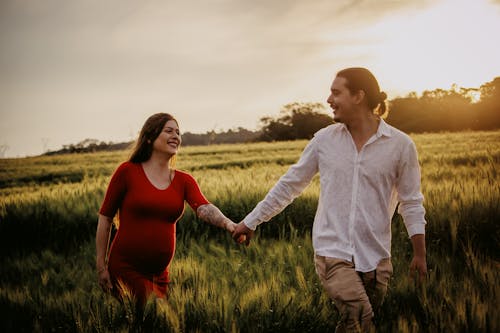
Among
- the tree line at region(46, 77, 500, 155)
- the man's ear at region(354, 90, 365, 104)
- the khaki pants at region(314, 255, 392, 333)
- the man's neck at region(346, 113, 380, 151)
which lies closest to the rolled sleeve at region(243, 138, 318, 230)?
the man's neck at region(346, 113, 380, 151)

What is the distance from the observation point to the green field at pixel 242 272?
9.16 ft

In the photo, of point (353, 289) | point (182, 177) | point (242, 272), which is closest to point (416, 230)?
point (353, 289)

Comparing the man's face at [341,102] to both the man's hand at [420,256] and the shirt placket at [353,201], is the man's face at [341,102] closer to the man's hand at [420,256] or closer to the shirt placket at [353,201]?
the shirt placket at [353,201]

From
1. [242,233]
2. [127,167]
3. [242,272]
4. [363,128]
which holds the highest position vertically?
[363,128]

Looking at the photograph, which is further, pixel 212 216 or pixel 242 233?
pixel 212 216

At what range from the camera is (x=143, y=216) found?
11.7 feet

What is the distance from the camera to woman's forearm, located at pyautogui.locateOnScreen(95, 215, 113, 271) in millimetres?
3502

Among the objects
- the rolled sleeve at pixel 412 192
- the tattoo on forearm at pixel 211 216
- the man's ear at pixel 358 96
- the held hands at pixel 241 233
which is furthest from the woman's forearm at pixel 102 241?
the rolled sleeve at pixel 412 192

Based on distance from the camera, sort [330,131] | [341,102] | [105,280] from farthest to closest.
Result: [105,280] < [330,131] < [341,102]

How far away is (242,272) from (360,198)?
1.72 metres

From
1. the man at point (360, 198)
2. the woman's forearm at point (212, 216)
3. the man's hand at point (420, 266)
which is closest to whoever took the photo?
the man at point (360, 198)

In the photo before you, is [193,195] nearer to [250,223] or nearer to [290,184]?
[250,223]

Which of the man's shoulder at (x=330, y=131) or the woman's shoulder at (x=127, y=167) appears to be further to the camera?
the woman's shoulder at (x=127, y=167)

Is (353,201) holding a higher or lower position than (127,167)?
lower
